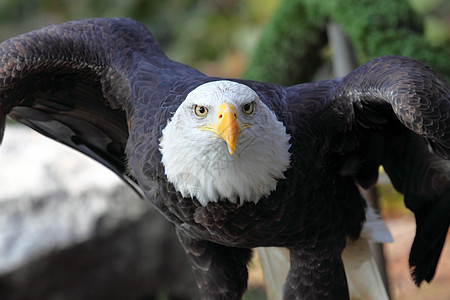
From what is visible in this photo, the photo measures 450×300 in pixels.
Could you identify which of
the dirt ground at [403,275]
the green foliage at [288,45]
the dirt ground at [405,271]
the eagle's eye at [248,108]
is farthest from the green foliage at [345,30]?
the dirt ground at [405,271]

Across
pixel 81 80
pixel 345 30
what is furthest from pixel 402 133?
pixel 81 80

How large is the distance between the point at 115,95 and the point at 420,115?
1.35 meters

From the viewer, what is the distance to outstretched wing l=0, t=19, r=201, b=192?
9.32 ft

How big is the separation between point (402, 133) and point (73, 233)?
2523 mm

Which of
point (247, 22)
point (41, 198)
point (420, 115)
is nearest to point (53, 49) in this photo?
point (420, 115)

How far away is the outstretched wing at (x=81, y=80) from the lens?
284 cm

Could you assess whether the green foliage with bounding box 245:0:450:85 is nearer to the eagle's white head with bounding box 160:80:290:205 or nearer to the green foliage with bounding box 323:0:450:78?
A: the green foliage with bounding box 323:0:450:78

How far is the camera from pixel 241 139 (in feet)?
7.72

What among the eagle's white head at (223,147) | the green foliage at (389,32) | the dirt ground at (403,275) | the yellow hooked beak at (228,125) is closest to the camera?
the yellow hooked beak at (228,125)

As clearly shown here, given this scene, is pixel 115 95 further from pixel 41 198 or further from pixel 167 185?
pixel 41 198

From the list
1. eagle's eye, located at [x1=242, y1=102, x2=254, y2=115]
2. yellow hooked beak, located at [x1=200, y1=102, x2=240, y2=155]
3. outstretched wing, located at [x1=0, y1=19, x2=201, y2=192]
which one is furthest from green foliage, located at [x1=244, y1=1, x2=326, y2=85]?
yellow hooked beak, located at [x1=200, y1=102, x2=240, y2=155]

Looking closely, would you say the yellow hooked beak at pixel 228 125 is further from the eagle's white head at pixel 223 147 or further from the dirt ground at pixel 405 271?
the dirt ground at pixel 405 271

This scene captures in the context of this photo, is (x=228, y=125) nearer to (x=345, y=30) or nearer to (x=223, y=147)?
(x=223, y=147)

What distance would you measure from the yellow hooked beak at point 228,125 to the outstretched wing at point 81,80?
2.22 ft
